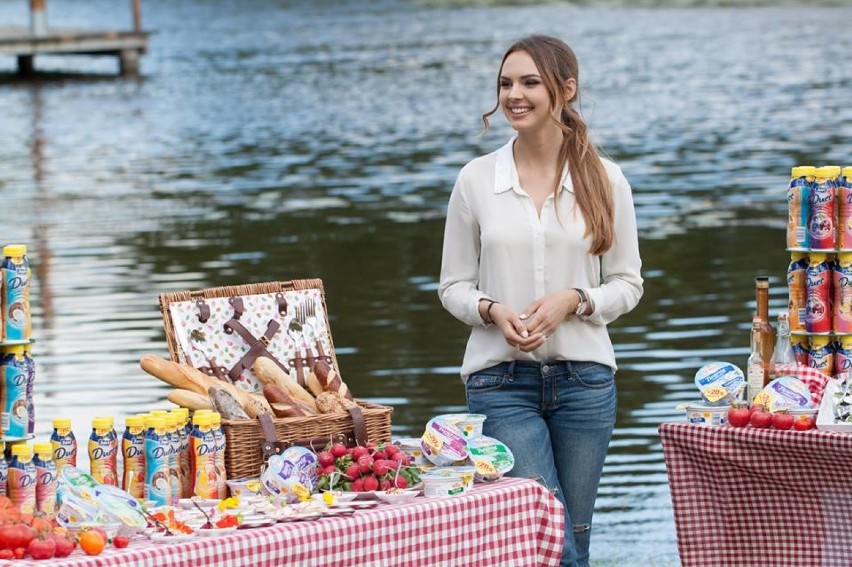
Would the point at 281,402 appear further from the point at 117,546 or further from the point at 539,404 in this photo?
the point at 117,546

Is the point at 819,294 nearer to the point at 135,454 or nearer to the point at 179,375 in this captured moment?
the point at 179,375

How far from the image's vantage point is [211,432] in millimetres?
4387

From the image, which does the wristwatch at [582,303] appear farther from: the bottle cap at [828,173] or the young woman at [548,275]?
the bottle cap at [828,173]

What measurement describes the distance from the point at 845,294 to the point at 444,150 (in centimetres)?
1580

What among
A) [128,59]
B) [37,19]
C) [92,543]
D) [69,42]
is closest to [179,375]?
[92,543]

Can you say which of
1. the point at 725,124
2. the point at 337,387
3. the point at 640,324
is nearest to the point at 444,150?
the point at 725,124

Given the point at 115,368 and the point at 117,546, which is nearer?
the point at 117,546

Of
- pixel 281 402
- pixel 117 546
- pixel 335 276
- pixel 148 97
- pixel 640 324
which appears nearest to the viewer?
pixel 117 546

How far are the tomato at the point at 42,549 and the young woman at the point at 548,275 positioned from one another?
4.28ft

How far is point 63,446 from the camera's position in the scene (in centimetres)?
435

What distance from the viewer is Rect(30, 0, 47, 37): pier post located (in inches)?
1378

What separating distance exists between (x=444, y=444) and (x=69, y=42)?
32.1 meters

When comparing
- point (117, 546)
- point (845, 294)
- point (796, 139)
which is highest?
point (796, 139)

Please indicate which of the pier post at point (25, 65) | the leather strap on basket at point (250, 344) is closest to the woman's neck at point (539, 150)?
the leather strap on basket at point (250, 344)
